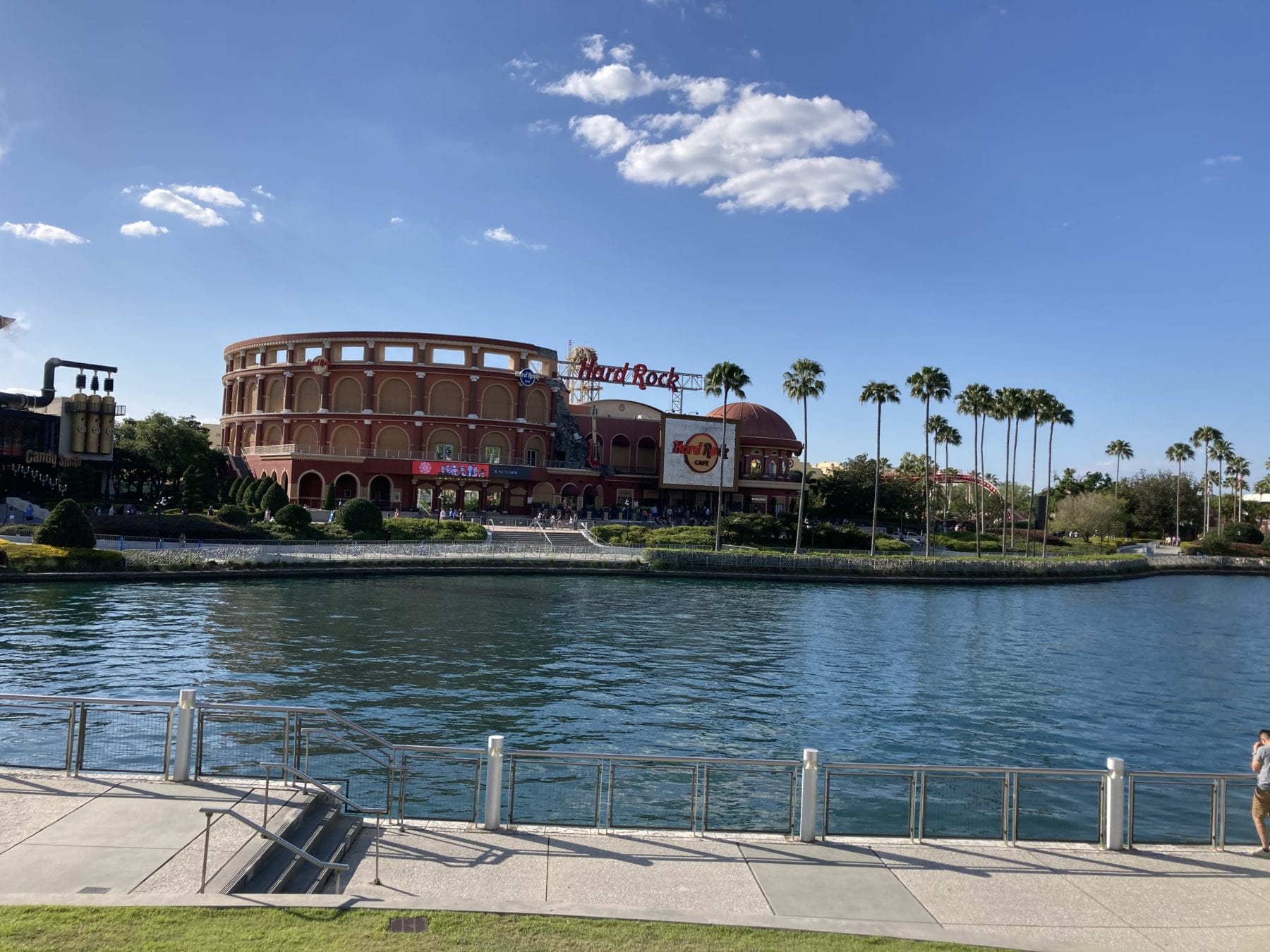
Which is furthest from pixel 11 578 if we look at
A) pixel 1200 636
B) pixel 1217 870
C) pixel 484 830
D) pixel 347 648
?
pixel 1200 636

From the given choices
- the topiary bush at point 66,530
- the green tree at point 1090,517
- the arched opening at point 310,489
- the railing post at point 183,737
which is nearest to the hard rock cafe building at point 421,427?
the arched opening at point 310,489

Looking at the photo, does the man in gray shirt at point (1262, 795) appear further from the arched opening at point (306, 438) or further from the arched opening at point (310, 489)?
the arched opening at point (306, 438)

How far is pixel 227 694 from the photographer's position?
24.6 m

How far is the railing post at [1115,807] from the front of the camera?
487 inches

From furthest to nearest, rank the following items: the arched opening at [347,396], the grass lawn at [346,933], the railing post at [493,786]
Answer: the arched opening at [347,396] → the railing post at [493,786] → the grass lawn at [346,933]

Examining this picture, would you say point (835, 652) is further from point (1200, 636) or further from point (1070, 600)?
point (1070, 600)

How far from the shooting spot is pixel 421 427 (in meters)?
88.0

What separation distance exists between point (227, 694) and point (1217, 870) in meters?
22.5

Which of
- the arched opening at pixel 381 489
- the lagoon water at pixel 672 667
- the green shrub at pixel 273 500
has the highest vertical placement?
the arched opening at pixel 381 489

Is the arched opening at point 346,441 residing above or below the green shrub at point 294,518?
above

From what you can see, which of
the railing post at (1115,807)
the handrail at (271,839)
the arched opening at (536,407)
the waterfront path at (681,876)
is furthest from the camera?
the arched opening at (536,407)

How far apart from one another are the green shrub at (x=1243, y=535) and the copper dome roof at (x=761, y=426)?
50.6 meters

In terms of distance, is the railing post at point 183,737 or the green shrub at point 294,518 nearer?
the railing post at point 183,737

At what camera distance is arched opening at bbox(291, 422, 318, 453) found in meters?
88.6
